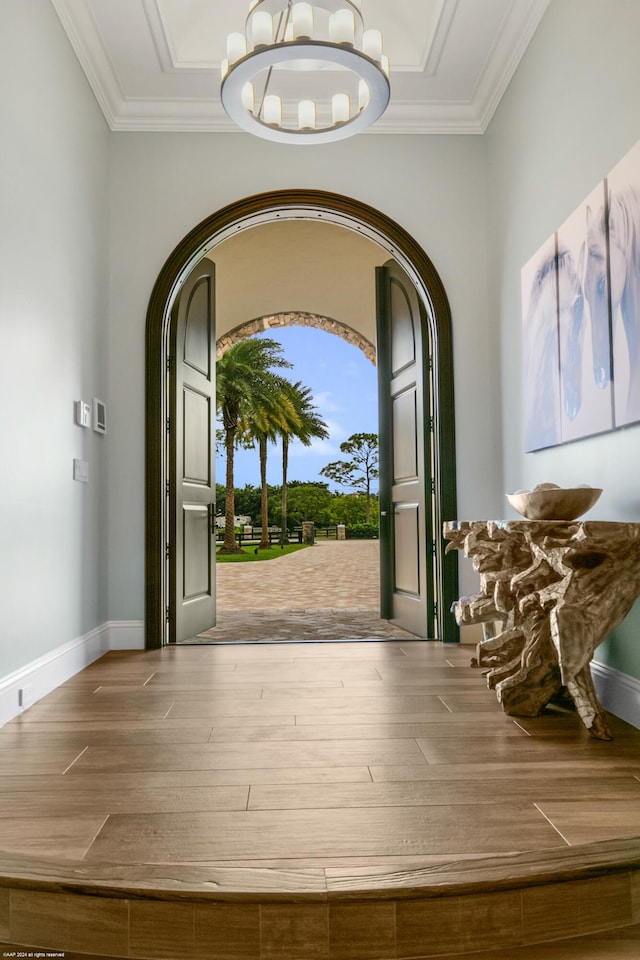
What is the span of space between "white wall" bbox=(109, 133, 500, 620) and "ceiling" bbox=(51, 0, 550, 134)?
138 mm

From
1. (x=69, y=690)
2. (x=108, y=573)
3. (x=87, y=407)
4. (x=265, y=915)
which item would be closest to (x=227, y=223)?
(x=87, y=407)

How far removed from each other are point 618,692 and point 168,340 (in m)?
3.42

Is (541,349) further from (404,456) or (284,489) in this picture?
(284,489)

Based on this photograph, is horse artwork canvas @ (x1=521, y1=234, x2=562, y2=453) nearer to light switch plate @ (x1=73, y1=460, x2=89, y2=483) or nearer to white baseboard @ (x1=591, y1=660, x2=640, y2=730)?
white baseboard @ (x1=591, y1=660, x2=640, y2=730)

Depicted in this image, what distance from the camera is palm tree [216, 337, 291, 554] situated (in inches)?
615

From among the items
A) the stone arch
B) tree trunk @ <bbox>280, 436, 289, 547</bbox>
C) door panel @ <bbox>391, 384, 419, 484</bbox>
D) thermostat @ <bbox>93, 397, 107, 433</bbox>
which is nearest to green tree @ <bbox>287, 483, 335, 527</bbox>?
tree trunk @ <bbox>280, 436, 289, 547</bbox>

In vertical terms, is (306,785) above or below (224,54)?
below

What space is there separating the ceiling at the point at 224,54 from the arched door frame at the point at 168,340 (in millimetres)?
609

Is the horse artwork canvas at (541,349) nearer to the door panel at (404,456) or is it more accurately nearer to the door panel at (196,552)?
the door panel at (404,456)

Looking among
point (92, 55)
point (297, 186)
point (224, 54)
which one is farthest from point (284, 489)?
point (92, 55)

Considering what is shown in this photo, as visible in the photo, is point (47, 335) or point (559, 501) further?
point (47, 335)

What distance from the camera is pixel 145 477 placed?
462cm

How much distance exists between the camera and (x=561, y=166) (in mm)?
3525

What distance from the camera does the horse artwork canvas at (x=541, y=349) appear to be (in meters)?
3.54
